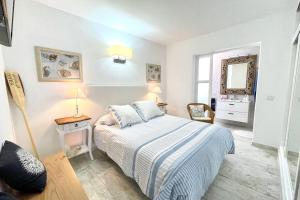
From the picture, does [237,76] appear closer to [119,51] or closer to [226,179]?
[226,179]

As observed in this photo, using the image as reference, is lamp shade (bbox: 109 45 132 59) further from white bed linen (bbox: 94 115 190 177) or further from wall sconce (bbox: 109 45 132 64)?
white bed linen (bbox: 94 115 190 177)

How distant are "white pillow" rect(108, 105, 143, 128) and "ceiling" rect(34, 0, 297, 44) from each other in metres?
1.64

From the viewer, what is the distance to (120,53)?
9.11 ft

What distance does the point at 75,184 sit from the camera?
1145 millimetres

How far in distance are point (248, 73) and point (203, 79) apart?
129 centimetres

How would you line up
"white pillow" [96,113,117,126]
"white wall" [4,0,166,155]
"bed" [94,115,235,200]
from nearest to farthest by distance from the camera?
1. "bed" [94,115,235,200]
2. "white wall" [4,0,166,155]
3. "white pillow" [96,113,117,126]

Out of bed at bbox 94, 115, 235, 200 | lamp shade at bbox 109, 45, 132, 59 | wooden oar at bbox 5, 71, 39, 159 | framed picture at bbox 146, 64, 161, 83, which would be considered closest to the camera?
bed at bbox 94, 115, 235, 200

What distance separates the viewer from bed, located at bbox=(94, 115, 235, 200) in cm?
119

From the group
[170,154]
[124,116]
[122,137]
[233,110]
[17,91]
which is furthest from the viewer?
[233,110]

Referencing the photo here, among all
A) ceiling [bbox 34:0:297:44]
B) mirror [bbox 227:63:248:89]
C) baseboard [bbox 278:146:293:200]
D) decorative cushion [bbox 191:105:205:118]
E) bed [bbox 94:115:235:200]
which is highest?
ceiling [bbox 34:0:297:44]

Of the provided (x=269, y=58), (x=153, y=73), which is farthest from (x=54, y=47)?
(x=269, y=58)

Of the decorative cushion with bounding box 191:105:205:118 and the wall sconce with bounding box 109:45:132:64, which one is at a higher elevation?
the wall sconce with bounding box 109:45:132:64

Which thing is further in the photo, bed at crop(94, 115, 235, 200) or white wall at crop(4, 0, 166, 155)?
white wall at crop(4, 0, 166, 155)

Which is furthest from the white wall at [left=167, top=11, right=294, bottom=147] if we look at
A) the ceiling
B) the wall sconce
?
the wall sconce
